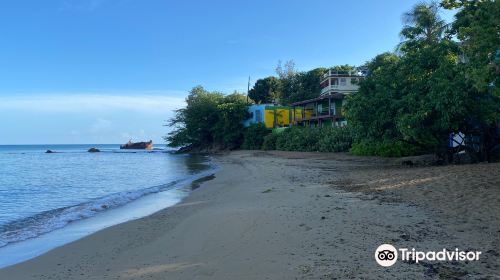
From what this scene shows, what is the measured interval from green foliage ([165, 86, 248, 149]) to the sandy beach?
140 feet

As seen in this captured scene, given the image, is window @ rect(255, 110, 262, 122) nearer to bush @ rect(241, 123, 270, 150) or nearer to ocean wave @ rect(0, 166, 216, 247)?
bush @ rect(241, 123, 270, 150)

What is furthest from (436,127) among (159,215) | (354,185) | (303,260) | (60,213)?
(60,213)

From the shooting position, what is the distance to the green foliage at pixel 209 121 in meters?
53.0

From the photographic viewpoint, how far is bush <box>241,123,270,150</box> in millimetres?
48000

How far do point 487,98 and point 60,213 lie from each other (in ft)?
55.0

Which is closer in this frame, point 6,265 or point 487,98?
point 6,265

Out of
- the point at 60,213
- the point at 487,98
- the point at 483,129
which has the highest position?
the point at 487,98

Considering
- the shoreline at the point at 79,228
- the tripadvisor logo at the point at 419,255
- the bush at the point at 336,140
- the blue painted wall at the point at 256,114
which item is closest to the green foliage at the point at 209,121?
the blue painted wall at the point at 256,114

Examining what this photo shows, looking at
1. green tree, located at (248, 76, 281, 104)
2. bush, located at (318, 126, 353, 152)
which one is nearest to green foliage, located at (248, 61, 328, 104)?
green tree, located at (248, 76, 281, 104)

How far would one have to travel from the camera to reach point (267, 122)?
50688 mm

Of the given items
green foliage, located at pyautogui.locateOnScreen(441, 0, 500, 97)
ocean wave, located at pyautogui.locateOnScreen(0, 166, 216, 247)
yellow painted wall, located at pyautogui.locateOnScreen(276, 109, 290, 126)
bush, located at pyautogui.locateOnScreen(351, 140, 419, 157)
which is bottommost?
ocean wave, located at pyautogui.locateOnScreen(0, 166, 216, 247)

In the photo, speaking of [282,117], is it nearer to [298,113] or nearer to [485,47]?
[298,113]

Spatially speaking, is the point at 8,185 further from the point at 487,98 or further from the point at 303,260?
the point at 487,98

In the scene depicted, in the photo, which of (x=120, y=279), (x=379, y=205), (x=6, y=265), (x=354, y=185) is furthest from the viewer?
(x=354, y=185)
